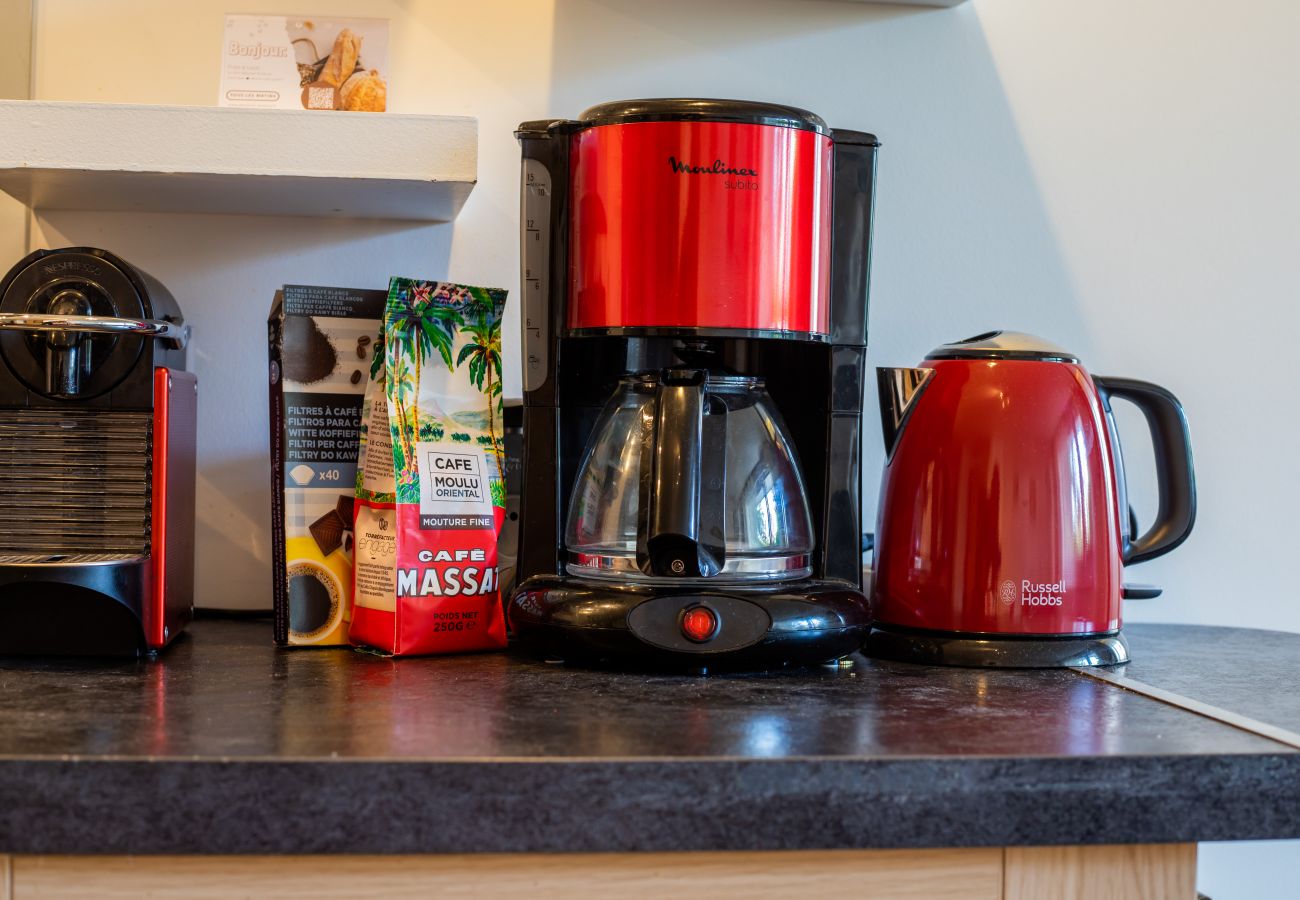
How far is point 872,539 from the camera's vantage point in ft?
3.83

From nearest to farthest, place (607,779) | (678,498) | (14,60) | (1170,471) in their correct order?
1. (607,779)
2. (678,498)
3. (1170,471)
4. (14,60)

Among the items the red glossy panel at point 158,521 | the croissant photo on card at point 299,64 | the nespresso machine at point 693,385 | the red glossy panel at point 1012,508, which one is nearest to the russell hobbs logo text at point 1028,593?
the red glossy panel at point 1012,508

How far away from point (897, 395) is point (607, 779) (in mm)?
509

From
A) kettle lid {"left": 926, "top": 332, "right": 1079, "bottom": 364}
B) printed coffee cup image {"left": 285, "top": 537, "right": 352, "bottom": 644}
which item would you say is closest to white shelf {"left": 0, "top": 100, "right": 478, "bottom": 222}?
printed coffee cup image {"left": 285, "top": 537, "right": 352, "bottom": 644}

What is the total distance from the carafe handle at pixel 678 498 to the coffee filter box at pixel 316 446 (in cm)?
32

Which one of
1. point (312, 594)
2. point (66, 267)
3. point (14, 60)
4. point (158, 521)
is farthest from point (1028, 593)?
point (14, 60)


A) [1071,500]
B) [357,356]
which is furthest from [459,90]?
[1071,500]

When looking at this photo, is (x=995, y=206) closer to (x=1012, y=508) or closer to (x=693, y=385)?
(x=1012, y=508)

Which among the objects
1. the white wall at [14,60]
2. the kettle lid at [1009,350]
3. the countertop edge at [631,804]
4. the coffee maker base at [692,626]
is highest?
the white wall at [14,60]

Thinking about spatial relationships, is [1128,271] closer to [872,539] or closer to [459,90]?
[872,539]

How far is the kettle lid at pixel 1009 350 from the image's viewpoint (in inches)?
37.7

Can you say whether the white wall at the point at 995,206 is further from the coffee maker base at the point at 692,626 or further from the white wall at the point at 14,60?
the coffee maker base at the point at 692,626

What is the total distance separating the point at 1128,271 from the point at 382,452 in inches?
34.0

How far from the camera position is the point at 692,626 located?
832 millimetres
